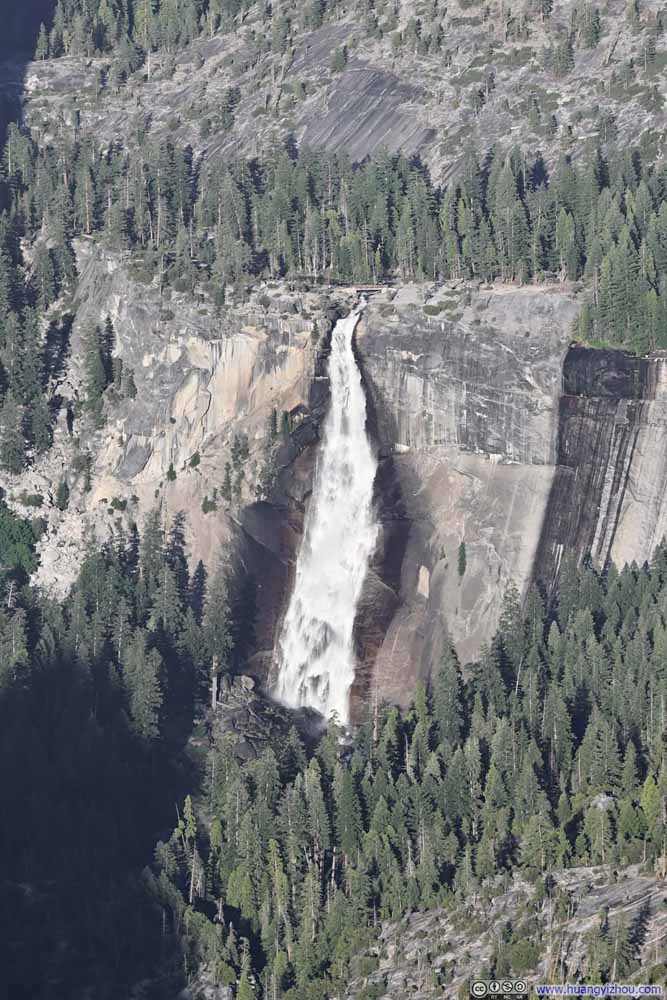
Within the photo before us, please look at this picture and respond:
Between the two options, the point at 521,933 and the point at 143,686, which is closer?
the point at 521,933

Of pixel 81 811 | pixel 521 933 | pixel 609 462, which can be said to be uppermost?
Result: pixel 609 462

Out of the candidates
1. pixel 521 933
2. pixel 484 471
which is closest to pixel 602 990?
pixel 521 933

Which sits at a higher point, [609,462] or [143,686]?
[609,462]

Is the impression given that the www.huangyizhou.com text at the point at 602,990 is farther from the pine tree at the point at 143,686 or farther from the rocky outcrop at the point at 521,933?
the pine tree at the point at 143,686

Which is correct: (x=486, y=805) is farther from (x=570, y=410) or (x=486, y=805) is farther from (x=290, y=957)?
(x=570, y=410)

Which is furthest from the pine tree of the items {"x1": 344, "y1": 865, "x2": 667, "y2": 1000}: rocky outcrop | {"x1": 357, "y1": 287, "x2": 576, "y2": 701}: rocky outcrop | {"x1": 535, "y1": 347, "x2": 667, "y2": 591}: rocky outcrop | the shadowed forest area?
{"x1": 344, "y1": 865, "x2": 667, "y2": 1000}: rocky outcrop

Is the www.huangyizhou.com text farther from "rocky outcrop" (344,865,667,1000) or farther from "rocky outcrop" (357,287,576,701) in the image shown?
"rocky outcrop" (357,287,576,701)

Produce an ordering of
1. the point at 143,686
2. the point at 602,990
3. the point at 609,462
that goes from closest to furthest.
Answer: the point at 602,990 < the point at 609,462 < the point at 143,686

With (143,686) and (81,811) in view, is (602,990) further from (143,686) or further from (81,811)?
(143,686)
